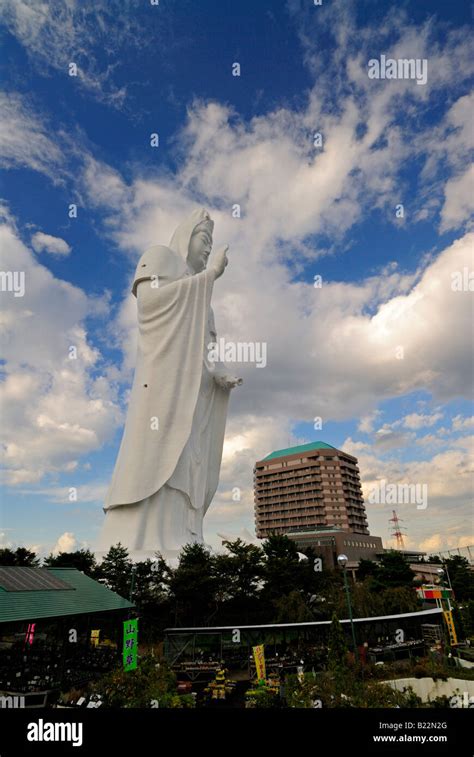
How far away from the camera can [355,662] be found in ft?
36.4

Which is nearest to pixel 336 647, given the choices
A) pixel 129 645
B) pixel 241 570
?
pixel 129 645

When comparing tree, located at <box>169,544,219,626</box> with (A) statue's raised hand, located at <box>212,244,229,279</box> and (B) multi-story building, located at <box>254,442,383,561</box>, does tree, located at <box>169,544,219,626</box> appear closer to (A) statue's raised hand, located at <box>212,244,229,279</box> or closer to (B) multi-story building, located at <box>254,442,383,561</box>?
(A) statue's raised hand, located at <box>212,244,229,279</box>

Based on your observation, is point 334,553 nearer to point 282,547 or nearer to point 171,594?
point 282,547

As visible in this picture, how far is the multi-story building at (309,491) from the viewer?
237 feet

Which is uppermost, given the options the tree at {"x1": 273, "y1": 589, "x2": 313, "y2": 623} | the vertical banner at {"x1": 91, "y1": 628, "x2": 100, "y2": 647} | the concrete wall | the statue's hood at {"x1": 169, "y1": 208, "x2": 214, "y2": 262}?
the statue's hood at {"x1": 169, "y1": 208, "x2": 214, "y2": 262}

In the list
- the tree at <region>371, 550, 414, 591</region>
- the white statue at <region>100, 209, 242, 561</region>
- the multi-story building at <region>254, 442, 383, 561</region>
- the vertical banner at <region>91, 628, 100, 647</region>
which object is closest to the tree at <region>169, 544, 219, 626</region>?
the white statue at <region>100, 209, 242, 561</region>

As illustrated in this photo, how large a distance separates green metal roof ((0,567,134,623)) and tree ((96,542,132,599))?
3.60 meters

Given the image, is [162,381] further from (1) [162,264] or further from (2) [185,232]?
(2) [185,232]

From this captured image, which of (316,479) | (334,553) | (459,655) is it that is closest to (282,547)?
(459,655)

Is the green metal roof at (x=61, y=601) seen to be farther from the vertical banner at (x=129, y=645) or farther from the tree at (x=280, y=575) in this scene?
the tree at (x=280, y=575)

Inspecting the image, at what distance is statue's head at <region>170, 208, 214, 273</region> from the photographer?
24.4 meters

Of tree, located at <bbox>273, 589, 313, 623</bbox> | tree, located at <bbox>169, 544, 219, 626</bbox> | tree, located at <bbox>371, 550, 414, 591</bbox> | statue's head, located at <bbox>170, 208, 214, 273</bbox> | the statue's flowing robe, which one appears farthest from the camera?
tree, located at <bbox>371, 550, 414, 591</bbox>

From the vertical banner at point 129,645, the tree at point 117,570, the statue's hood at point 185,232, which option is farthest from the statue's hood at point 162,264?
the vertical banner at point 129,645

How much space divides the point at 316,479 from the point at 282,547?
54.8 m
